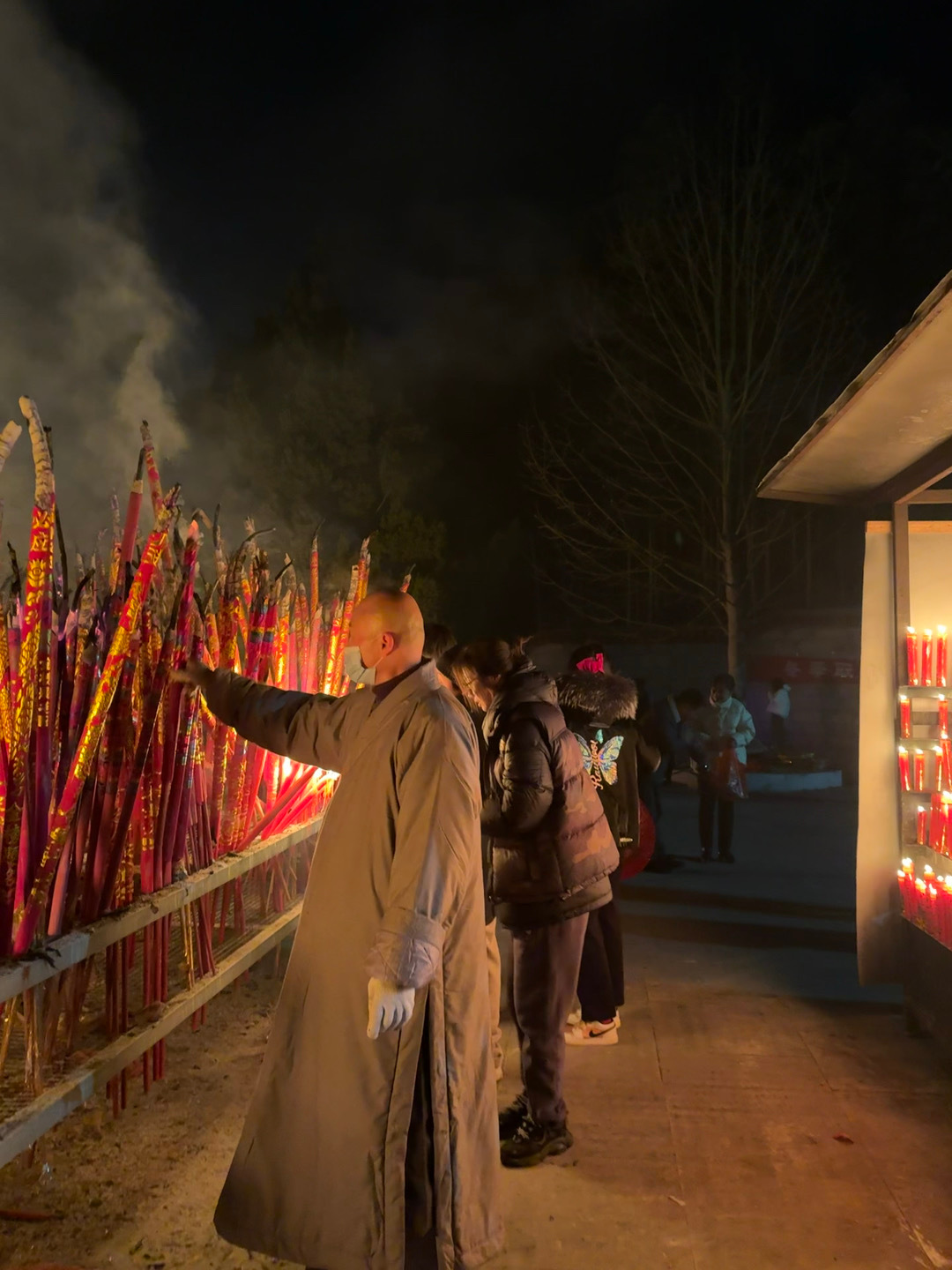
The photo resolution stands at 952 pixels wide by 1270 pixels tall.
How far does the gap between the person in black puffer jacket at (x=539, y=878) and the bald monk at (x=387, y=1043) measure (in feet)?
3.08

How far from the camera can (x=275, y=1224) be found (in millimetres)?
2363

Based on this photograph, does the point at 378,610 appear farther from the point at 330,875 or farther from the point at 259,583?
the point at 259,583

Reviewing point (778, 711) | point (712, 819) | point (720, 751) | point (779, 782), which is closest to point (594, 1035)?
point (720, 751)

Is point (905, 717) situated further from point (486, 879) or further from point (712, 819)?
point (712, 819)

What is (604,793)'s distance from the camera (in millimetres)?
4895

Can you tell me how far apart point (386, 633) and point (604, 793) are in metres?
2.51

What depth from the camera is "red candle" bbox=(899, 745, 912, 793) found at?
4801 mm

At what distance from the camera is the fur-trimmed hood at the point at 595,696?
4.57 metres

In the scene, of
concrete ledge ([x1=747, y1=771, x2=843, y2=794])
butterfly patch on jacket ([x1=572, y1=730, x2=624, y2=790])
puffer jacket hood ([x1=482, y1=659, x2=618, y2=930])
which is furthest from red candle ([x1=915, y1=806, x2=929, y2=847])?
concrete ledge ([x1=747, y1=771, x2=843, y2=794])

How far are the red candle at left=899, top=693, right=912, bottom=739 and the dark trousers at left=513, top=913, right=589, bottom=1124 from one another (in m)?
2.20

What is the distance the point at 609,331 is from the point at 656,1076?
1318 cm

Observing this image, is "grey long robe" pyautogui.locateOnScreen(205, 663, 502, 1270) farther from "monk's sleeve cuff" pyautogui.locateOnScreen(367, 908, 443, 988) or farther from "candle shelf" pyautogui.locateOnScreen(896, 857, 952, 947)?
"candle shelf" pyautogui.locateOnScreen(896, 857, 952, 947)

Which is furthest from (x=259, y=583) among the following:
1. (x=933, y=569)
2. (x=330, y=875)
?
(x=933, y=569)

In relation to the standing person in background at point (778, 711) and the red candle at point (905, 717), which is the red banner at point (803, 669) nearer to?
the standing person in background at point (778, 711)
